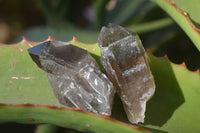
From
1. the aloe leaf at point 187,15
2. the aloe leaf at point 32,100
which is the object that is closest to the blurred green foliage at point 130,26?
the aloe leaf at point 187,15

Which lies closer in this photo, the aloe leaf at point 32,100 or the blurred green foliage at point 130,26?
the aloe leaf at point 32,100

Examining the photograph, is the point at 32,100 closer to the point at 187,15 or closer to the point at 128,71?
the point at 128,71

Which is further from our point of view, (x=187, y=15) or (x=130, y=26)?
(x=130, y=26)

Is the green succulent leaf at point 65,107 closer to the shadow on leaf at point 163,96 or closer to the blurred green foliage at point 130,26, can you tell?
the shadow on leaf at point 163,96

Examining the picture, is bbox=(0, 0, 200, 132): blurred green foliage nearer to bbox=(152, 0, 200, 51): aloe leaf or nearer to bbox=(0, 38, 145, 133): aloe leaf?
bbox=(152, 0, 200, 51): aloe leaf

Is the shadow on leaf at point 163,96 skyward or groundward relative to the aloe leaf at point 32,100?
groundward

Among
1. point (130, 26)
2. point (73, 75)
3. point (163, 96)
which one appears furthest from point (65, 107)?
point (130, 26)
